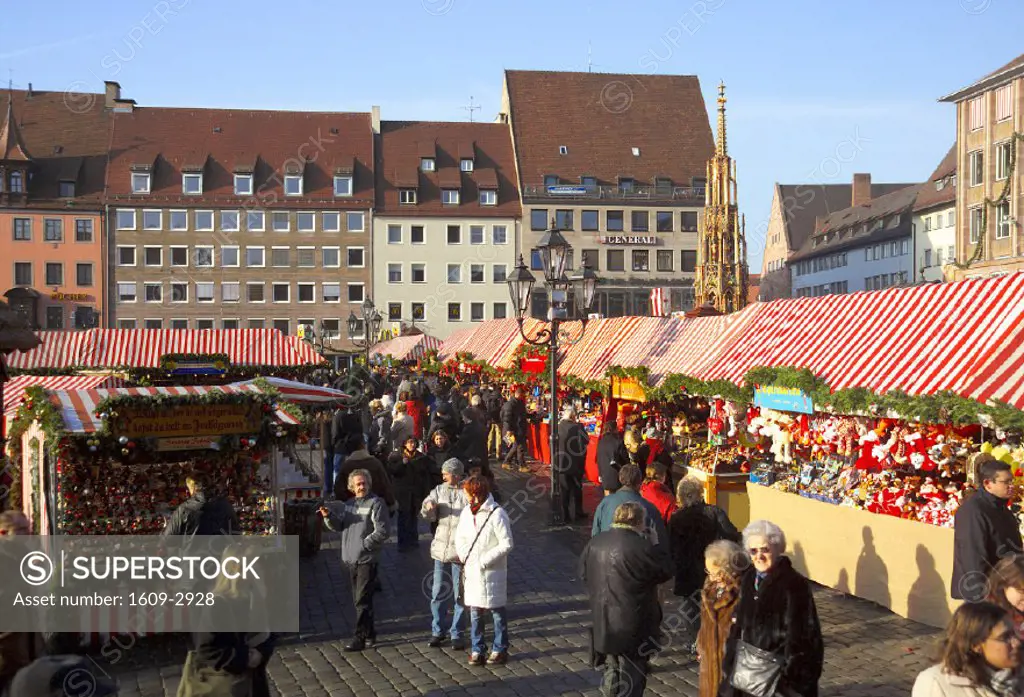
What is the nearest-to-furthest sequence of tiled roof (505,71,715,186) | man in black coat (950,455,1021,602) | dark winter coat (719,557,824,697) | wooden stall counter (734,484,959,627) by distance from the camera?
dark winter coat (719,557,824,697) < man in black coat (950,455,1021,602) < wooden stall counter (734,484,959,627) < tiled roof (505,71,715,186)

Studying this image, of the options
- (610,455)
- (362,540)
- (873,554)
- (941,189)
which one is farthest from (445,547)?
(941,189)

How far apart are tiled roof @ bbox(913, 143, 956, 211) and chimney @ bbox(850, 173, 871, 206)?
1457 centimetres

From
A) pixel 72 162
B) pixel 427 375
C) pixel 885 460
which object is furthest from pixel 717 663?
pixel 72 162

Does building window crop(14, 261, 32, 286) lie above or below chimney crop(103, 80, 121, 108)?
below

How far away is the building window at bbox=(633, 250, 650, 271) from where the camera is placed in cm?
6250

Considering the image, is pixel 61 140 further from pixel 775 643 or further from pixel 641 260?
pixel 775 643

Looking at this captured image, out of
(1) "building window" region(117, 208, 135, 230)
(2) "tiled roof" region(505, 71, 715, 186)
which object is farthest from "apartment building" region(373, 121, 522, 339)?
(1) "building window" region(117, 208, 135, 230)

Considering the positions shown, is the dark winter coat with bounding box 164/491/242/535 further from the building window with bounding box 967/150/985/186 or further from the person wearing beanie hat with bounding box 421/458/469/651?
the building window with bounding box 967/150/985/186

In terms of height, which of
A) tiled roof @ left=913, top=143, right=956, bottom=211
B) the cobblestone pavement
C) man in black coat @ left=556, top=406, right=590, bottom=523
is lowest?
the cobblestone pavement

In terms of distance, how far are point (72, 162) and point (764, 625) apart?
2369 inches

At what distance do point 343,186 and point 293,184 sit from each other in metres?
2.73

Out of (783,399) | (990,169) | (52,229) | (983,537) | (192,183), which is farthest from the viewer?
(192,183)

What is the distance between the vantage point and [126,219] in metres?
58.3

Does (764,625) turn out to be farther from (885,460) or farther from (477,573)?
(885,460)
